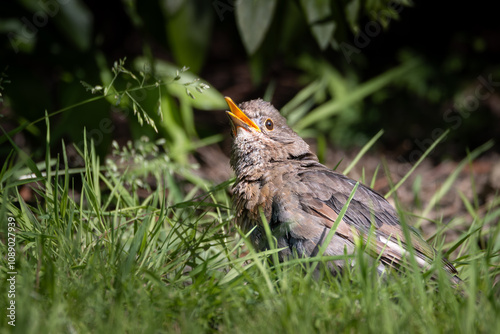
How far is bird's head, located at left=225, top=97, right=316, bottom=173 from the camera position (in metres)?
3.37

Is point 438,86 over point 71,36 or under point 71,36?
under

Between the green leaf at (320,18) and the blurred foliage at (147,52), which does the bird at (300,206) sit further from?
the green leaf at (320,18)

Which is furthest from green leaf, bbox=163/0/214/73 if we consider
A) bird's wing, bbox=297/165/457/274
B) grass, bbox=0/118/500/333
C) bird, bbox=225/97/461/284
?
grass, bbox=0/118/500/333

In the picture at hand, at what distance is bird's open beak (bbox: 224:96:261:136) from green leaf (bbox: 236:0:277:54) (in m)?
0.54

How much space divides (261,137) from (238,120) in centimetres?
17

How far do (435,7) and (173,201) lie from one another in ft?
14.2

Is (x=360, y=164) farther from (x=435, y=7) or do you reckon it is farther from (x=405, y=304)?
(x=405, y=304)

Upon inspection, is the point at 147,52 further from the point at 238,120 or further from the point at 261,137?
the point at 261,137

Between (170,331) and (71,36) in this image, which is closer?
(170,331)

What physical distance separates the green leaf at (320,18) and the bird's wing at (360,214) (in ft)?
2.44

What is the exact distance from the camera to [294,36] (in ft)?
10.9

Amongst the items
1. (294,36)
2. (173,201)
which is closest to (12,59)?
(173,201)

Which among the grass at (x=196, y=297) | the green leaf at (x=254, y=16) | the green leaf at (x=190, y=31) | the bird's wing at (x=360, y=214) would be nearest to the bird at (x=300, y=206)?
the bird's wing at (x=360, y=214)

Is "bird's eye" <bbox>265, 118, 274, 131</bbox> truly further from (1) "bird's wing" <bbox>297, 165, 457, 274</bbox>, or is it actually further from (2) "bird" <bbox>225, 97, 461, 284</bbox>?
(1) "bird's wing" <bbox>297, 165, 457, 274</bbox>
